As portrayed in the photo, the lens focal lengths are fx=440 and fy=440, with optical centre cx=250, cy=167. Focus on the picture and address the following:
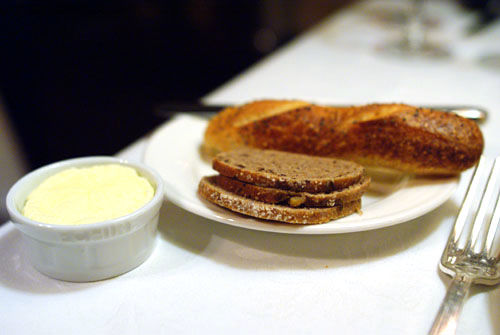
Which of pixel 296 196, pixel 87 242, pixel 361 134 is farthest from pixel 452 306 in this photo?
pixel 87 242

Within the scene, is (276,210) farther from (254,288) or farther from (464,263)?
(464,263)

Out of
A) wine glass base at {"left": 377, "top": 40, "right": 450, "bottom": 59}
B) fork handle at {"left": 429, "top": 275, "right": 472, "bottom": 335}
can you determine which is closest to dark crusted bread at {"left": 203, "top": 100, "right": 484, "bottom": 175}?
fork handle at {"left": 429, "top": 275, "right": 472, "bottom": 335}

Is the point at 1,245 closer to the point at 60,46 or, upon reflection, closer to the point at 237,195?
the point at 237,195

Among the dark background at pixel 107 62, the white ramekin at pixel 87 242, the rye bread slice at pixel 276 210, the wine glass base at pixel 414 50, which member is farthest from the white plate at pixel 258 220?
the wine glass base at pixel 414 50

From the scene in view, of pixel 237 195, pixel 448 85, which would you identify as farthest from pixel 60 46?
pixel 237 195

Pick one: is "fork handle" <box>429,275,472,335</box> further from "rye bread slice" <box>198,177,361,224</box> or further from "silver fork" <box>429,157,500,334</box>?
"rye bread slice" <box>198,177,361,224</box>

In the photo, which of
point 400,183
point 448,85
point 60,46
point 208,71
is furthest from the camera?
point 208,71
